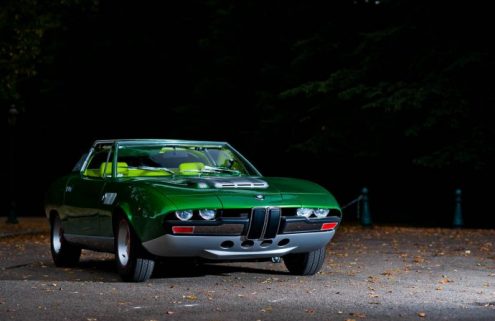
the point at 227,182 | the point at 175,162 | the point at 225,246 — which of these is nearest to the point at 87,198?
the point at 175,162

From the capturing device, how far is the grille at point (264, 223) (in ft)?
34.7

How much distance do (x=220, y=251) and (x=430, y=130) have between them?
18.1m

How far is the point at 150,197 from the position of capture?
34.6ft

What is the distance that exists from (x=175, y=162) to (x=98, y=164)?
1.94 m

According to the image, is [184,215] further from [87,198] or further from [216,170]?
[87,198]

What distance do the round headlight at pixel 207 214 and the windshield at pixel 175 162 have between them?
150cm

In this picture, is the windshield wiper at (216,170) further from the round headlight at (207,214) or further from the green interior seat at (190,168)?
the round headlight at (207,214)

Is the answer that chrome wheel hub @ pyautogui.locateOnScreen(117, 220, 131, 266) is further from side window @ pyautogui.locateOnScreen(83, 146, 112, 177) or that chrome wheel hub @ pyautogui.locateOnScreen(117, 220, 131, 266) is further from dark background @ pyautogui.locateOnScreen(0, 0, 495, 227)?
dark background @ pyautogui.locateOnScreen(0, 0, 495, 227)

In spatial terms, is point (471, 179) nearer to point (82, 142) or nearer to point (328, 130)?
point (328, 130)

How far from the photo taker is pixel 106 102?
46.4 metres

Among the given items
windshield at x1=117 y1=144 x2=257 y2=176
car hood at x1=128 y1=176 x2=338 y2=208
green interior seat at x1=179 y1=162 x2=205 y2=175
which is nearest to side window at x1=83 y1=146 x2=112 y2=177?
windshield at x1=117 y1=144 x2=257 y2=176

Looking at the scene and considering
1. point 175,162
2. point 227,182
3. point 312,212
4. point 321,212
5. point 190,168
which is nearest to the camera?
point 227,182

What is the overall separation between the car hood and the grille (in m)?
0.07

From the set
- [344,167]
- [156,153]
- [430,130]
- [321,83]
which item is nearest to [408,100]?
[430,130]
